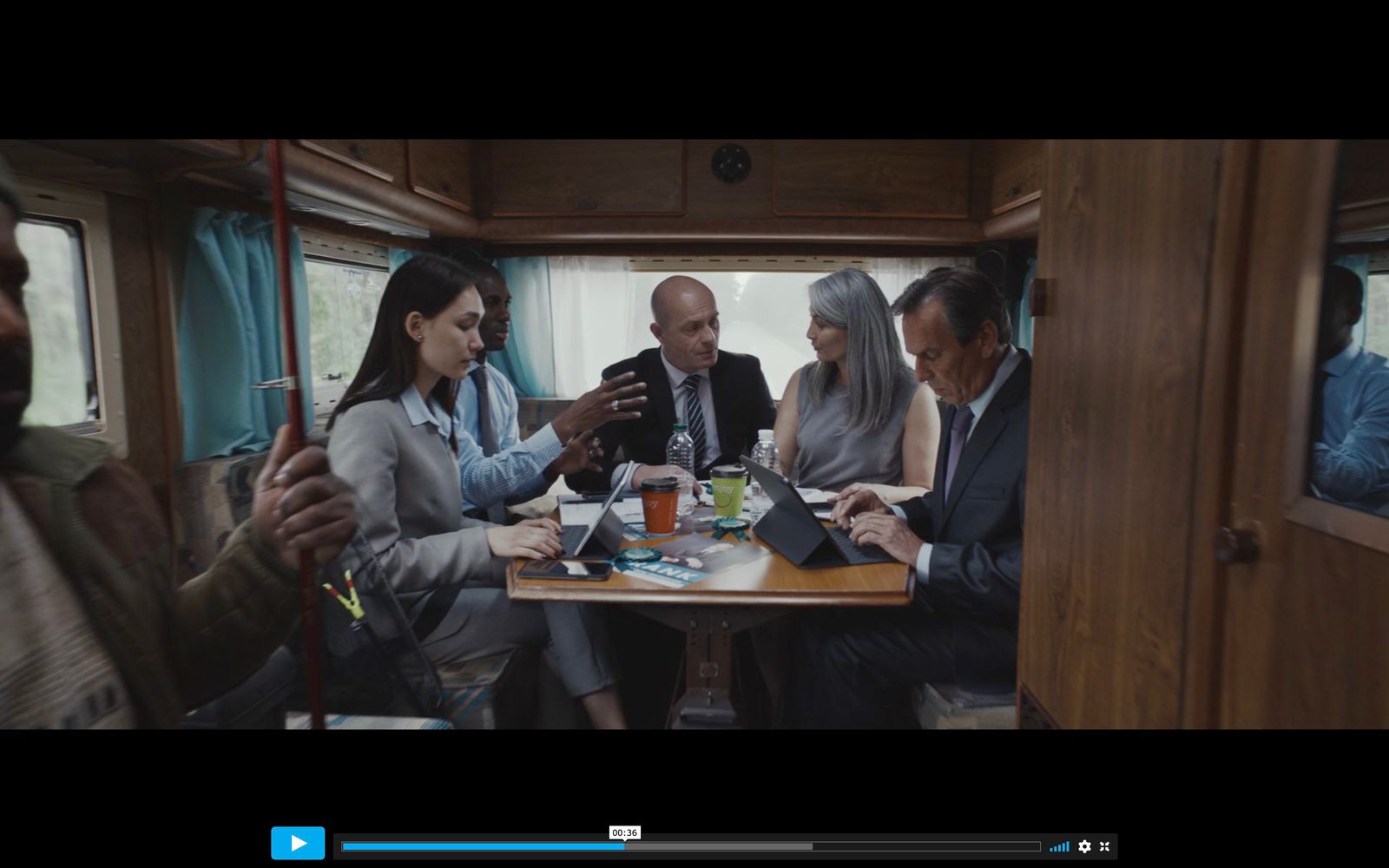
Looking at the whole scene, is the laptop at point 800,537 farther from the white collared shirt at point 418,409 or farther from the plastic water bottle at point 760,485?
the white collared shirt at point 418,409

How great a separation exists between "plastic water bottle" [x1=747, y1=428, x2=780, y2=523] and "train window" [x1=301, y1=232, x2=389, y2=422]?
4.02 ft

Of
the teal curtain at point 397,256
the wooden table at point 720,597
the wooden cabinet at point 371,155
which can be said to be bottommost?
the wooden table at point 720,597

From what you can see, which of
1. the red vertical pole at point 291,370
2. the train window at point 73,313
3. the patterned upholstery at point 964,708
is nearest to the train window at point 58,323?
the train window at point 73,313

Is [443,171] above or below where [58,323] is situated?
above

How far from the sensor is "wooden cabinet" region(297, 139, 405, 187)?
2.04 meters

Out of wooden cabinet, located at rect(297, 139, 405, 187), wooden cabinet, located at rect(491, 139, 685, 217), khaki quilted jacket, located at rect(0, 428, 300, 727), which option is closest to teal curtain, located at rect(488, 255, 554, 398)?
wooden cabinet, located at rect(491, 139, 685, 217)

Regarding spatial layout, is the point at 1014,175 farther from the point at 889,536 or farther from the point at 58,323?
the point at 58,323

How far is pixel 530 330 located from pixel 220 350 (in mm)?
1825

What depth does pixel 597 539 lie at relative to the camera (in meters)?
1.36

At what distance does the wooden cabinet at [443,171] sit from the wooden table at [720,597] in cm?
194

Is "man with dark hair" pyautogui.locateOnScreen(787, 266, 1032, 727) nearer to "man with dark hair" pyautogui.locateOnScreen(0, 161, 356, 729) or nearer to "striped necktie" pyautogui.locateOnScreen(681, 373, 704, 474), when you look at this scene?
"striped necktie" pyautogui.locateOnScreen(681, 373, 704, 474)
